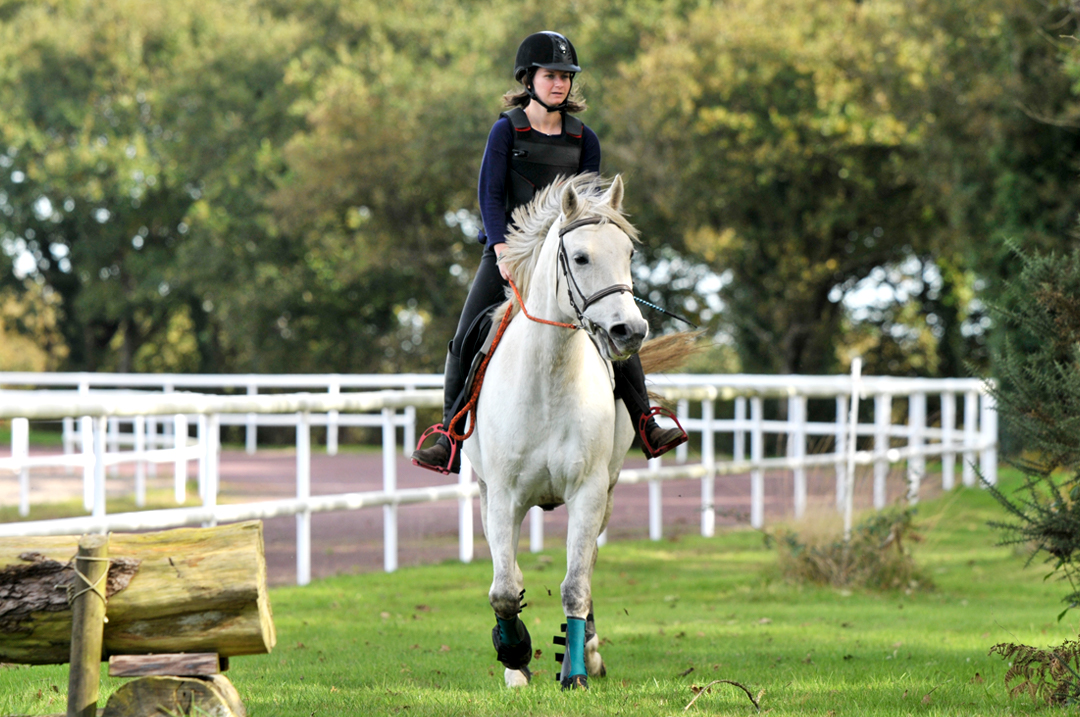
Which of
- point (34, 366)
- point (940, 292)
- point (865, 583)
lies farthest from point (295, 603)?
point (34, 366)

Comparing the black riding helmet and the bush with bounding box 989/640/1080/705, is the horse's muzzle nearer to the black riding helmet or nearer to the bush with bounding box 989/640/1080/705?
the black riding helmet

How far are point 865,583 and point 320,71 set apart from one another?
82.2 feet

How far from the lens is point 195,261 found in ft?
99.0

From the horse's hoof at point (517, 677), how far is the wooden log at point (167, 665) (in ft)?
5.83

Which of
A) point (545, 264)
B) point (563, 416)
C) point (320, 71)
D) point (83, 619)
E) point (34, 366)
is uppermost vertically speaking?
point (320, 71)

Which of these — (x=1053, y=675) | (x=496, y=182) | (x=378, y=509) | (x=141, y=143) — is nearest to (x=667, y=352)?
(x=496, y=182)

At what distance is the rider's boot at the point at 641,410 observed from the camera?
220 inches

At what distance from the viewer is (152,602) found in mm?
3686

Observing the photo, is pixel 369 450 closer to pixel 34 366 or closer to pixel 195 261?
pixel 195 261

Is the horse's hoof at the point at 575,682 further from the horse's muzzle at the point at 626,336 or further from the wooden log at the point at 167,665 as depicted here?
the wooden log at the point at 167,665

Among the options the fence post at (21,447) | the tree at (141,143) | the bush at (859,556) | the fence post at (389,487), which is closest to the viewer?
the bush at (859,556)

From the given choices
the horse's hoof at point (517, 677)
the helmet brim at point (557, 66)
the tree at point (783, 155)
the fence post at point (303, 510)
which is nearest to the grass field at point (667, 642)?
the horse's hoof at point (517, 677)

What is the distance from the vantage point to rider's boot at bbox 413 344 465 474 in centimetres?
558

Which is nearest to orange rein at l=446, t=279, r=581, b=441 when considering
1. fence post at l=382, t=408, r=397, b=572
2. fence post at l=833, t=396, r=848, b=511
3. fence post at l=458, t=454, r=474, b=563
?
fence post at l=382, t=408, r=397, b=572
